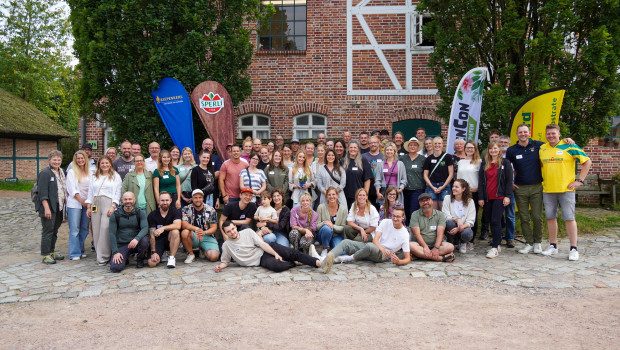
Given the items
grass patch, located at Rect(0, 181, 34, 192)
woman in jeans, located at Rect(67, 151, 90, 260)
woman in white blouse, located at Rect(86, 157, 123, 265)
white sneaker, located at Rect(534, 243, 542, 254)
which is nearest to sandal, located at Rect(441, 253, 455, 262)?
white sneaker, located at Rect(534, 243, 542, 254)

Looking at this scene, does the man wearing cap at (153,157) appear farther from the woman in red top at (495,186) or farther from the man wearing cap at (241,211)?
the woman in red top at (495,186)

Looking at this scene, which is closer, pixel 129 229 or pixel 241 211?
pixel 129 229

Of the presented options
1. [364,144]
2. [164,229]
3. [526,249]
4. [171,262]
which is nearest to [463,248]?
[526,249]

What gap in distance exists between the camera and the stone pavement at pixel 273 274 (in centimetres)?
531

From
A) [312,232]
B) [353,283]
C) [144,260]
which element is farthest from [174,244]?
[353,283]

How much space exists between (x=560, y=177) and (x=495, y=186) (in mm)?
864

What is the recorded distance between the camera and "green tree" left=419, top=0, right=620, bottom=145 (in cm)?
798

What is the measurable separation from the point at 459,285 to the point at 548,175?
2.52 meters

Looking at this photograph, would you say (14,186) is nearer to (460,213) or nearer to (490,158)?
(460,213)

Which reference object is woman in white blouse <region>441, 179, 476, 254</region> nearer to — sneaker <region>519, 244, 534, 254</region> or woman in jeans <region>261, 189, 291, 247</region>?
sneaker <region>519, 244, 534, 254</region>

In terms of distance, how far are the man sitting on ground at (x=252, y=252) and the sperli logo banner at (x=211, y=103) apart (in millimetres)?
3440

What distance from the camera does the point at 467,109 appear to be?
28.0 ft

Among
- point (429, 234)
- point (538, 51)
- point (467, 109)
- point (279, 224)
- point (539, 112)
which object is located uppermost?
point (538, 51)

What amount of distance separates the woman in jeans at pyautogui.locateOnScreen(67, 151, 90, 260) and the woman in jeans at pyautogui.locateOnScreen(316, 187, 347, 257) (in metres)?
3.51
